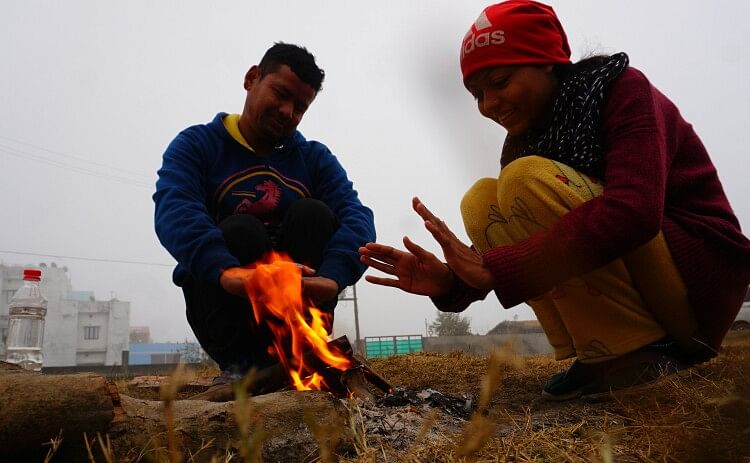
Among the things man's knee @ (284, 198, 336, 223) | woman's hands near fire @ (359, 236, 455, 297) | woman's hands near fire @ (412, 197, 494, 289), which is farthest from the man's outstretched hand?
woman's hands near fire @ (412, 197, 494, 289)

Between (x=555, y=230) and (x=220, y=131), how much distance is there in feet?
6.73

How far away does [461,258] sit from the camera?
167 centimetres

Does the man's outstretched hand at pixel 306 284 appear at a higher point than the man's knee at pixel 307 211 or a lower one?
lower

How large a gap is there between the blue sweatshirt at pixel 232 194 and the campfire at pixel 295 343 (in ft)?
0.66

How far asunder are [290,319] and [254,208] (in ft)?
2.44

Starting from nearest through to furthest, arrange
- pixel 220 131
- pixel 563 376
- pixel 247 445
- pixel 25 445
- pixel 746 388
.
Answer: pixel 247 445, pixel 746 388, pixel 25 445, pixel 563 376, pixel 220 131

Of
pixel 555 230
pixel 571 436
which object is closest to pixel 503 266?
pixel 555 230

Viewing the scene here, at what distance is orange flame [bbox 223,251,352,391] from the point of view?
2211mm

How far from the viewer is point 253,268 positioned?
2.37 metres

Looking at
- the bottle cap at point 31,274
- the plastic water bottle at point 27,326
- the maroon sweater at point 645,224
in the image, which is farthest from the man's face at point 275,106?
the plastic water bottle at point 27,326

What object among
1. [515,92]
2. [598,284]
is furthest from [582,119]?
[598,284]

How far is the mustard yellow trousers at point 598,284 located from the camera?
1931 millimetres

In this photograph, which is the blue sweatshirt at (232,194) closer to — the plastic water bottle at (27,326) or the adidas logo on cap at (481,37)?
the adidas logo on cap at (481,37)

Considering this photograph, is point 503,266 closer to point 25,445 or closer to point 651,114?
point 651,114
